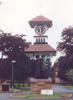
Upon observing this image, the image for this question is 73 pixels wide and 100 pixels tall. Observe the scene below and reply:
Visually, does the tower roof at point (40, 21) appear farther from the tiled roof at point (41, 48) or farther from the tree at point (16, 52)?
the tree at point (16, 52)

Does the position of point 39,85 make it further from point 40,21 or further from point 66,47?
point 66,47

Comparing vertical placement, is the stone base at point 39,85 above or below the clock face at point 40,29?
below

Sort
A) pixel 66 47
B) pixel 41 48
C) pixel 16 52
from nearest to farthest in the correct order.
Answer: pixel 41 48
pixel 66 47
pixel 16 52

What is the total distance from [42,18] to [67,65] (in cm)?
949

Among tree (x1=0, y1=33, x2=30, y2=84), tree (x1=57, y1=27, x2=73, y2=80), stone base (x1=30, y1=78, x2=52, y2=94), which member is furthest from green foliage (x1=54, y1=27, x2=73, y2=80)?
tree (x1=0, y1=33, x2=30, y2=84)

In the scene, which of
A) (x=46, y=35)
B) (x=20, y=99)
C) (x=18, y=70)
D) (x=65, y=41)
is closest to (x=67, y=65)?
(x=65, y=41)

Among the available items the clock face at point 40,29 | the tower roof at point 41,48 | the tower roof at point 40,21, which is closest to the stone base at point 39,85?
the tower roof at point 41,48

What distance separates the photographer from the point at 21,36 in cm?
4931

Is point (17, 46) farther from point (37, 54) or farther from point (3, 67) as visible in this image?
point (37, 54)

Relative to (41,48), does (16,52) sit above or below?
above

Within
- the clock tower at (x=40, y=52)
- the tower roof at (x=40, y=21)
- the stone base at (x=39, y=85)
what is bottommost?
the stone base at (x=39, y=85)

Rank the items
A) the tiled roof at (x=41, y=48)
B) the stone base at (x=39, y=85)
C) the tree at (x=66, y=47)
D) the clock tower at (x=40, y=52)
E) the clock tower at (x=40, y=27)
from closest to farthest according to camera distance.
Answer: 1. the stone base at (x=39, y=85)
2. the clock tower at (x=40, y=52)
3. the tiled roof at (x=41, y=48)
4. the clock tower at (x=40, y=27)
5. the tree at (x=66, y=47)

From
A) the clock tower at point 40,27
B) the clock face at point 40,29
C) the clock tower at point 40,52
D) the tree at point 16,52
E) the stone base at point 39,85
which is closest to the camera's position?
the stone base at point 39,85

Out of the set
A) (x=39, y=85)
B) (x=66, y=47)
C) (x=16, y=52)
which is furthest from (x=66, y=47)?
(x=16, y=52)
